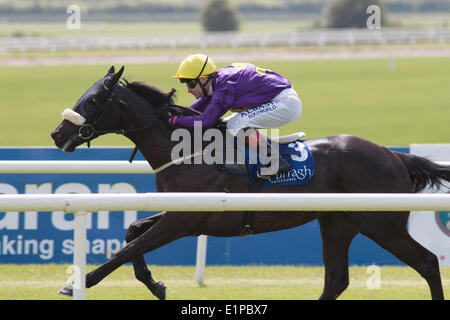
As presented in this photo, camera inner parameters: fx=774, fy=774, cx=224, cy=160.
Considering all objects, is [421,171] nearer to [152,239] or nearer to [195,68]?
[195,68]

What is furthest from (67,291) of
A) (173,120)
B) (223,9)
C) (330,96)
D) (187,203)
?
(223,9)

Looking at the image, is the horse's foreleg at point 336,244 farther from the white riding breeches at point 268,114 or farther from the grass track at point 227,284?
the white riding breeches at point 268,114

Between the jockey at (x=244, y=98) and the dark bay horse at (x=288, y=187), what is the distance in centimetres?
18

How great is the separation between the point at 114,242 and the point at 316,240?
1.61 metres

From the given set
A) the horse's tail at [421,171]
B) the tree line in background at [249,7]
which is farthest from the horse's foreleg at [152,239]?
the tree line in background at [249,7]

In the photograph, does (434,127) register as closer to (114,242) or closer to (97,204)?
(114,242)

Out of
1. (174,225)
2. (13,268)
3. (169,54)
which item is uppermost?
(174,225)

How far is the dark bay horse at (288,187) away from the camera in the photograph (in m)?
4.33

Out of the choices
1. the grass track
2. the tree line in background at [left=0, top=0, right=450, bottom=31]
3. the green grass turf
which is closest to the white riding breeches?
the grass track

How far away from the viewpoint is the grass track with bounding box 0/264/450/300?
4957 mm

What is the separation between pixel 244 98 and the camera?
177 inches

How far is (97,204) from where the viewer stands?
3.12 m
